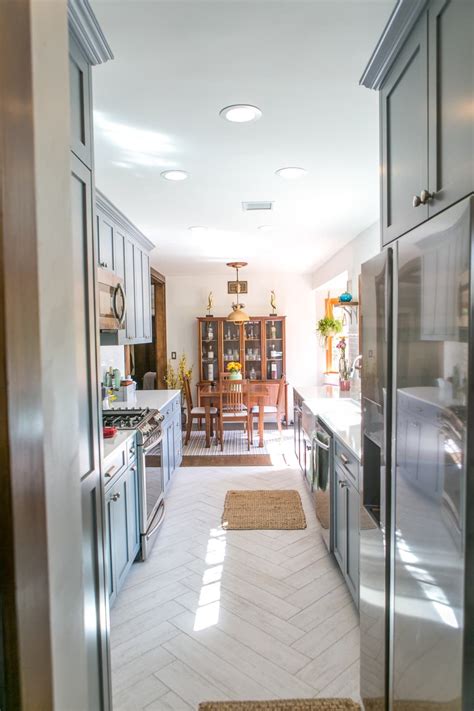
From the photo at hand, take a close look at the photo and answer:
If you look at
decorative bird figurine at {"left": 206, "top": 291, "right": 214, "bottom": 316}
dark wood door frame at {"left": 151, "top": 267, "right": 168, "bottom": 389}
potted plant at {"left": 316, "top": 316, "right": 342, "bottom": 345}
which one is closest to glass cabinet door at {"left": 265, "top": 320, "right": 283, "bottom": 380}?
decorative bird figurine at {"left": 206, "top": 291, "right": 214, "bottom": 316}

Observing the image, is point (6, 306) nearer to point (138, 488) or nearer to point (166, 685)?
point (166, 685)

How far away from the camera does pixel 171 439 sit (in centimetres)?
464

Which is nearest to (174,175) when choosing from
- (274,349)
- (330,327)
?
(330,327)

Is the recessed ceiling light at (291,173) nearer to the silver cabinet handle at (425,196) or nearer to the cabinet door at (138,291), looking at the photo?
the silver cabinet handle at (425,196)

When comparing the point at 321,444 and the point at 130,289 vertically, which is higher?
the point at 130,289

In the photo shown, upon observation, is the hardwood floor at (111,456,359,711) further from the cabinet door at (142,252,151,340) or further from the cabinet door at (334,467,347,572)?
the cabinet door at (142,252,151,340)

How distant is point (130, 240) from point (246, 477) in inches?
108

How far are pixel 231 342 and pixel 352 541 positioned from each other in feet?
18.2

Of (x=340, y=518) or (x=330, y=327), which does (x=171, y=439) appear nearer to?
(x=340, y=518)

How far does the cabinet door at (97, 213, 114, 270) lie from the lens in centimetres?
Answer: 335

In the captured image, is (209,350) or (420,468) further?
(209,350)

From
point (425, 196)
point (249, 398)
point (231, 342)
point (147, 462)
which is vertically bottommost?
point (147, 462)

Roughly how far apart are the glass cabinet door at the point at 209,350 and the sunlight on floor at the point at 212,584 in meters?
4.30

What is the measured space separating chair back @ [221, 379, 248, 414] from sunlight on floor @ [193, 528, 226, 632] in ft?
8.92
